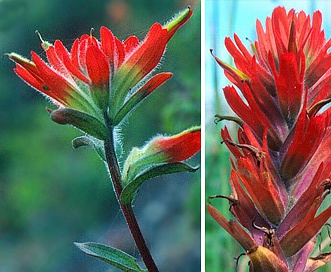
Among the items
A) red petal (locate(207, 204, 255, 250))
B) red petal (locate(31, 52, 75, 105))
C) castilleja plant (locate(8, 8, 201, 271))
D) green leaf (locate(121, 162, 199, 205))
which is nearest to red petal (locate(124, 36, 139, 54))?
castilleja plant (locate(8, 8, 201, 271))

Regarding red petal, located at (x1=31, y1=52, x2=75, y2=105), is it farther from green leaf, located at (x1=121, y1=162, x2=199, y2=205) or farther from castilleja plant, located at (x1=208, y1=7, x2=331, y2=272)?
castilleja plant, located at (x1=208, y1=7, x2=331, y2=272)

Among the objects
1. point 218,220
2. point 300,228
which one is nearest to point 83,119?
point 218,220

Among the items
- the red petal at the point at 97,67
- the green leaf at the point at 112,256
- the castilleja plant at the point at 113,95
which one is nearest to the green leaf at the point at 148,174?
the castilleja plant at the point at 113,95

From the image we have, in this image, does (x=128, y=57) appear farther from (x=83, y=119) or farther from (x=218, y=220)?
(x=218, y=220)

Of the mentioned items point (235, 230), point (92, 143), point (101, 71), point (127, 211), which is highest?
point (101, 71)

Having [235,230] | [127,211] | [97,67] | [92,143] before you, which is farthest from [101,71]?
[235,230]

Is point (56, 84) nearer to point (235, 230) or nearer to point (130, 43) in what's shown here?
point (130, 43)

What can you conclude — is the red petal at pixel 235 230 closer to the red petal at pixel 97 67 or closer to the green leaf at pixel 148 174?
the green leaf at pixel 148 174
